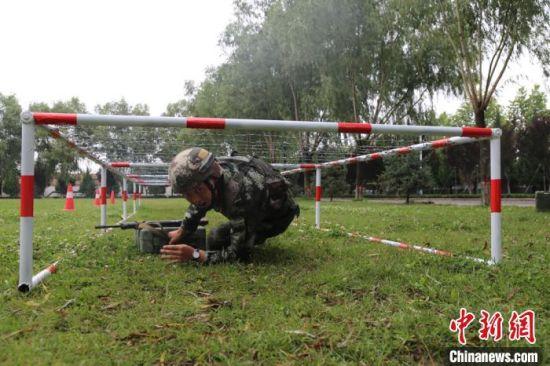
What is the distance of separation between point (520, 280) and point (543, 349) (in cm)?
133

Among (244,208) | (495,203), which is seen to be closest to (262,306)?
(244,208)

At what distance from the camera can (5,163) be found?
154ft

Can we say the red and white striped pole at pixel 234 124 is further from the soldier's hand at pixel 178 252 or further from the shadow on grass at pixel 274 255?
the shadow on grass at pixel 274 255

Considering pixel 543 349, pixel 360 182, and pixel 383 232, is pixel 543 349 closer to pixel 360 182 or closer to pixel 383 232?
pixel 383 232

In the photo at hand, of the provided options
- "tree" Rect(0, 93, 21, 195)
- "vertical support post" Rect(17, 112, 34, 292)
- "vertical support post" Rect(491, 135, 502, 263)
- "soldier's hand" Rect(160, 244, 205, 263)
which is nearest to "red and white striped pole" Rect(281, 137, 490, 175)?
"vertical support post" Rect(491, 135, 502, 263)

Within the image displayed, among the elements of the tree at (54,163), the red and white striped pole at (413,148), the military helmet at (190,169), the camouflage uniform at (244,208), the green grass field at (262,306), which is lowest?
the green grass field at (262,306)

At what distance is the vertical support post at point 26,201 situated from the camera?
296 centimetres

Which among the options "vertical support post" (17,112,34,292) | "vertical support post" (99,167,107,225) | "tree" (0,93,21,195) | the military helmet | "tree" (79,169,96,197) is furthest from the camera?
"tree" (79,169,96,197)

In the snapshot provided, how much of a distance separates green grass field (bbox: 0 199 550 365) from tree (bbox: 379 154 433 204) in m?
21.3

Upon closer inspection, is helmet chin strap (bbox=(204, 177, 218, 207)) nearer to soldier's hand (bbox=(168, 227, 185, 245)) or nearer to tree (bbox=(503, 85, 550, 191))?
soldier's hand (bbox=(168, 227, 185, 245))

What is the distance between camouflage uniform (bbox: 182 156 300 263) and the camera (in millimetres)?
3713

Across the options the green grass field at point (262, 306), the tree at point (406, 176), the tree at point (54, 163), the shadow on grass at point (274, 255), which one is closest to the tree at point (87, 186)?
the tree at point (54, 163)

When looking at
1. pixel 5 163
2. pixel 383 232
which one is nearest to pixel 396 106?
pixel 383 232

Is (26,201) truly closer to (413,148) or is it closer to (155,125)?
(155,125)
